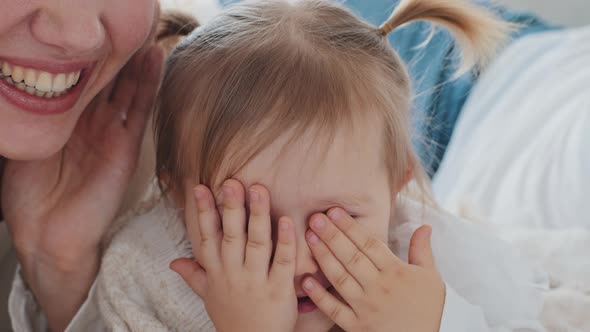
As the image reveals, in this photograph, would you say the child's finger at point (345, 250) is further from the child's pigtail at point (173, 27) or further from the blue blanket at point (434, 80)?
the blue blanket at point (434, 80)

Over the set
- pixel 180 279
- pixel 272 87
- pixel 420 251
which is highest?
pixel 272 87

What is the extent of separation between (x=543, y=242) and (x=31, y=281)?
1.01m

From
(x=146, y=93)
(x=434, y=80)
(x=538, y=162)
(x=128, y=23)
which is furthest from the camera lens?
(x=434, y=80)

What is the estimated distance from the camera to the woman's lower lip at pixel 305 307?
100cm

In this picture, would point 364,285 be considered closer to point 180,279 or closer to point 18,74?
point 180,279

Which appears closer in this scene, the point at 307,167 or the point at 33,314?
the point at 307,167

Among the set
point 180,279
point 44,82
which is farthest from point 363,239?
point 44,82

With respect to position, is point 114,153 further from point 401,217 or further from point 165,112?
point 401,217

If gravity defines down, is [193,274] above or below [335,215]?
below

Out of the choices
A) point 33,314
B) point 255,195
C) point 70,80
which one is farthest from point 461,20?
point 33,314

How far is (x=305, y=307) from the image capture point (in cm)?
100

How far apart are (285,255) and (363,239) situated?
111mm

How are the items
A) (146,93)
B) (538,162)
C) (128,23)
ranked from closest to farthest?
(128,23), (146,93), (538,162)

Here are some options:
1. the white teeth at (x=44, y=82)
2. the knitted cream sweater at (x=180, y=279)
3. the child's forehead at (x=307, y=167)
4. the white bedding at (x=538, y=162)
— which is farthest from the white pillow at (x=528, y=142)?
the white teeth at (x=44, y=82)
